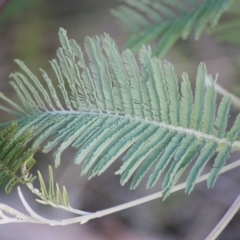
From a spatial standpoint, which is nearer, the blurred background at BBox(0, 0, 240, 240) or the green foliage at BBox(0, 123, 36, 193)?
the green foliage at BBox(0, 123, 36, 193)

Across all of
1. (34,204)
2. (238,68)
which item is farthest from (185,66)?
(34,204)

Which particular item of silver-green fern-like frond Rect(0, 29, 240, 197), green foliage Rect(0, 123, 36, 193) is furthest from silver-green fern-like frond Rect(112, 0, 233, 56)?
green foliage Rect(0, 123, 36, 193)

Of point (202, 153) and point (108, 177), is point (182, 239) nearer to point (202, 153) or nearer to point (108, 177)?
point (108, 177)

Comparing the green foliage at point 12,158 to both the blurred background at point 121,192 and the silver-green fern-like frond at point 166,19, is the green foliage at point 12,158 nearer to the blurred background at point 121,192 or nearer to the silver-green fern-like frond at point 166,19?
the silver-green fern-like frond at point 166,19

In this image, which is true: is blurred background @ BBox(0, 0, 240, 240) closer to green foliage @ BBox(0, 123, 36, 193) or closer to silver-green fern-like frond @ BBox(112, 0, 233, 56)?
silver-green fern-like frond @ BBox(112, 0, 233, 56)

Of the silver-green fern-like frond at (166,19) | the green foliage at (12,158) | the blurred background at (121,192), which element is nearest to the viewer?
the green foliage at (12,158)

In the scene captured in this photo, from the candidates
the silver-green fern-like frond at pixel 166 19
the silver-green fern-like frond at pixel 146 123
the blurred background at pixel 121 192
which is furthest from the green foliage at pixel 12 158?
the blurred background at pixel 121 192
